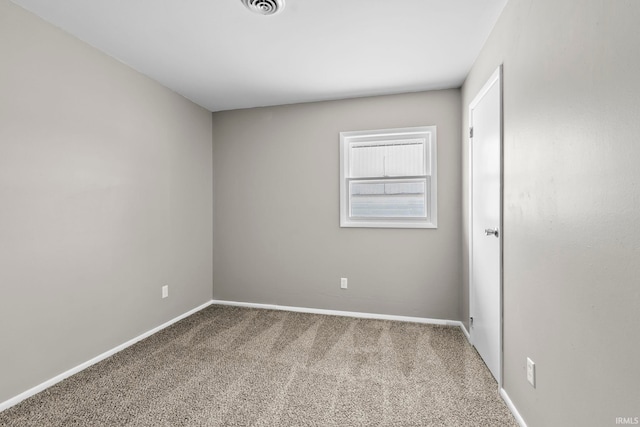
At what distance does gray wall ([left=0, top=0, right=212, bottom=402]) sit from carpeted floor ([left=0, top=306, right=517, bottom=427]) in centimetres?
31

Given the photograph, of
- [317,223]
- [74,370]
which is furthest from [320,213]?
[74,370]

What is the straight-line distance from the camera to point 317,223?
11.8 ft

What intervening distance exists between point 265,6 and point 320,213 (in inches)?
84.3

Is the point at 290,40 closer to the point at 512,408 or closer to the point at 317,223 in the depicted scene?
the point at 317,223

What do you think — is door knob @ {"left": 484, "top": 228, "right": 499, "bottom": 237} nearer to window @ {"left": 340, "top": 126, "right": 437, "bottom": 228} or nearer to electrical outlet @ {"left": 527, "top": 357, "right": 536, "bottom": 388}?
electrical outlet @ {"left": 527, "top": 357, "right": 536, "bottom": 388}

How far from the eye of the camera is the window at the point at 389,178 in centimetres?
332

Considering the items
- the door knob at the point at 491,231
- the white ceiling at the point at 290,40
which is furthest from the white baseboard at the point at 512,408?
the white ceiling at the point at 290,40

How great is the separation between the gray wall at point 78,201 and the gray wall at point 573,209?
2.96m

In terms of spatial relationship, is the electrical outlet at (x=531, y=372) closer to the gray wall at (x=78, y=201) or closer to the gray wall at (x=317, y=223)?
the gray wall at (x=317, y=223)

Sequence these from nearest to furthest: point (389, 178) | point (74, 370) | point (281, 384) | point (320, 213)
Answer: point (281, 384) → point (74, 370) → point (389, 178) → point (320, 213)

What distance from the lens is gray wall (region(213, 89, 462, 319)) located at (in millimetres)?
3244

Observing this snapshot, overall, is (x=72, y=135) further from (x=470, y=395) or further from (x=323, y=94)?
(x=470, y=395)

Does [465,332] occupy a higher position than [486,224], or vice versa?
[486,224]

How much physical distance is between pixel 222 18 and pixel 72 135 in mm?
1384
